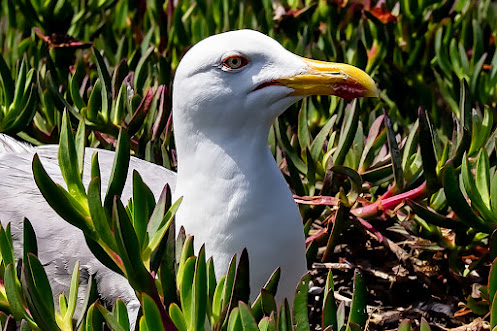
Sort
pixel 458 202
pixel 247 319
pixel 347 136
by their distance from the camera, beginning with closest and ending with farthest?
1. pixel 247 319
2. pixel 458 202
3. pixel 347 136

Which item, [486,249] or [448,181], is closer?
[448,181]

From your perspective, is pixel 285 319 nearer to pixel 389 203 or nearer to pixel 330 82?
pixel 330 82

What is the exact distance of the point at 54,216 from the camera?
252 centimetres

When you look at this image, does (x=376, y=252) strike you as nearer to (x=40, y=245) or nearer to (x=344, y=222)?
(x=344, y=222)

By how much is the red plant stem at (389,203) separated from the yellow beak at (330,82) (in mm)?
518

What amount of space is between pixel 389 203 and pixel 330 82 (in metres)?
0.61

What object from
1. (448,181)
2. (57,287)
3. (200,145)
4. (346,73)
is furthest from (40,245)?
(448,181)

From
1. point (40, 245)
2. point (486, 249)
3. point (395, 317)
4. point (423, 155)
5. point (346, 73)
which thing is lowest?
point (395, 317)

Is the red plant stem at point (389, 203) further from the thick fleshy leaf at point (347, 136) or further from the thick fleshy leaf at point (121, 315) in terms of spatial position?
the thick fleshy leaf at point (121, 315)

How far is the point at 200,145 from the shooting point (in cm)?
222

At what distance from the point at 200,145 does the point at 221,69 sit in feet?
0.65

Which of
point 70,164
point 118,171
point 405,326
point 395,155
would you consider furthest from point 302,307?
point 395,155

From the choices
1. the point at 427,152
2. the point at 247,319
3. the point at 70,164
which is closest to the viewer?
the point at 247,319

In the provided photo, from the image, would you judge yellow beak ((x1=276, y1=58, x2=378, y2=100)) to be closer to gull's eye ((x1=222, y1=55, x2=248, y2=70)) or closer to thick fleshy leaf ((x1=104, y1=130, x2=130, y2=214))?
gull's eye ((x1=222, y1=55, x2=248, y2=70))
